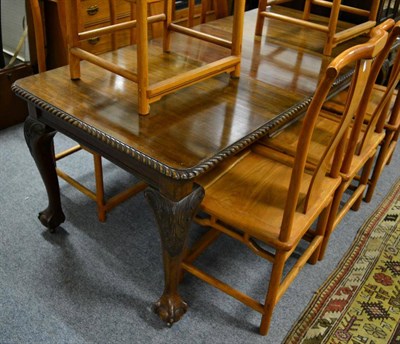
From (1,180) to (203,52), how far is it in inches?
43.5

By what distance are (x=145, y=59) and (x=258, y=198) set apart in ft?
1.69

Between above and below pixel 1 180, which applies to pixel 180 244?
above

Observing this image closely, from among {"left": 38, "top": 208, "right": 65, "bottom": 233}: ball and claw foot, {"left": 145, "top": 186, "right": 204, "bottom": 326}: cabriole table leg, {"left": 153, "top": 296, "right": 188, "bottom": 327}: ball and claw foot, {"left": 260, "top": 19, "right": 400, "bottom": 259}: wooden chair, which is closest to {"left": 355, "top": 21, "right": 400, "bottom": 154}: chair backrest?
{"left": 260, "top": 19, "right": 400, "bottom": 259}: wooden chair

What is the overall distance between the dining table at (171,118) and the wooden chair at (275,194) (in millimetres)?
107

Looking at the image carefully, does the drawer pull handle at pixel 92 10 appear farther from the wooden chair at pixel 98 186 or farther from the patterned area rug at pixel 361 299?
the patterned area rug at pixel 361 299

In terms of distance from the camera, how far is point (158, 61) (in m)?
1.58

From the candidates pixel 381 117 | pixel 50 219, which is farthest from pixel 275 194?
pixel 50 219

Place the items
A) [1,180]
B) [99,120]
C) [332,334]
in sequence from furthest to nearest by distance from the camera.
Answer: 1. [1,180]
2. [332,334]
3. [99,120]

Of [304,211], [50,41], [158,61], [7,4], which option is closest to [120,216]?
[158,61]

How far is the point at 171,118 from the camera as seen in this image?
1290 mm

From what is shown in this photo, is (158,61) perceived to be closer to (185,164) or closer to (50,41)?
(185,164)

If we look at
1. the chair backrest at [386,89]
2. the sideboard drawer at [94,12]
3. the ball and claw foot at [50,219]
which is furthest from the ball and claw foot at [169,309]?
the sideboard drawer at [94,12]

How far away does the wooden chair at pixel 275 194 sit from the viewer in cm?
112

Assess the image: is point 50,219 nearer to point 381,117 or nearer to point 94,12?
point 94,12
